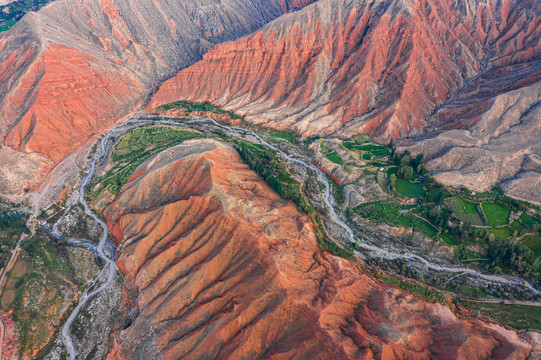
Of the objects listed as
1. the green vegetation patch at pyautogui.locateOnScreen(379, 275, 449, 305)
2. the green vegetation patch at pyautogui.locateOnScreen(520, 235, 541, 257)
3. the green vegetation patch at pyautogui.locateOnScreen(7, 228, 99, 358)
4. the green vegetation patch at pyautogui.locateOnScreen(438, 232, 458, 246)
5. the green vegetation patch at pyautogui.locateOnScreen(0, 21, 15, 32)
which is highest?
the green vegetation patch at pyautogui.locateOnScreen(0, 21, 15, 32)

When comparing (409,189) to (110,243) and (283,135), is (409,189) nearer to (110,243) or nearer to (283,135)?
(283,135)

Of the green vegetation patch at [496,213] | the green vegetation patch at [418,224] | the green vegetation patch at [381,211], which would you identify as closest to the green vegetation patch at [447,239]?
the green vegetation patch at [418,224]

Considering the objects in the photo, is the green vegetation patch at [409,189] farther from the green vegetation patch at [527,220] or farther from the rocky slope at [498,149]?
the green vegetation patch at [527,220]

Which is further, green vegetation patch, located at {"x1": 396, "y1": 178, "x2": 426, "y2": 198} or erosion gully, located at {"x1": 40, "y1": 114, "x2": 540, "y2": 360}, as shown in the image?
green vegetation patch, located at {"x1": 396, "y1": 178, "x2": 426, "y2": 198}

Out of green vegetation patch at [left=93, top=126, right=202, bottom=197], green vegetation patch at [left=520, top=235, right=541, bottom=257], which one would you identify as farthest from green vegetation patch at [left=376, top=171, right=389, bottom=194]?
green vegetation patch at [left=93, top=126, right=202, bottom=197]

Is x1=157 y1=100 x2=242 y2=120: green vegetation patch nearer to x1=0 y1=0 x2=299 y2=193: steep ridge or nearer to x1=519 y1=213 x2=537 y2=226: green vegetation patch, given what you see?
x1=0 y1=0 x2=299 y2=193: steep ridge

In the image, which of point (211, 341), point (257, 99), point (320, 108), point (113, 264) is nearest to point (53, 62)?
point (257, 99)
